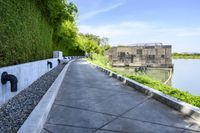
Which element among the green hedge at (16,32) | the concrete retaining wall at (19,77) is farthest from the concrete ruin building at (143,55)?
the concrete retaining wall at (19,77)

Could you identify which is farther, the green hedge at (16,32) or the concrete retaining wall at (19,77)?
the green hedge at (16,32)

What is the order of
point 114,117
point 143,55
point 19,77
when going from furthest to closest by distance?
point 143,55, point 19,77, point 114,117

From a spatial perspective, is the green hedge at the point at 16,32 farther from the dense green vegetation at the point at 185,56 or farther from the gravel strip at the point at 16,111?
the dense green vegetation at the point at 185,56

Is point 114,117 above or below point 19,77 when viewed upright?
below

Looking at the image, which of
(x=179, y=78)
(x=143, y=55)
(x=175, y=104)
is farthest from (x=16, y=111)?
(x=143, y=55)

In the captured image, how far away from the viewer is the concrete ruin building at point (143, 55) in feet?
246

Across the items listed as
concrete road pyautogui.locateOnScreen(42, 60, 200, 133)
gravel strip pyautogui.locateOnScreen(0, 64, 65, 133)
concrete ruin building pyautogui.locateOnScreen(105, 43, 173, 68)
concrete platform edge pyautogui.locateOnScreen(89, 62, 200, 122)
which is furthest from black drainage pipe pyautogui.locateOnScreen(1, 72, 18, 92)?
concrete ruin building pyautogui.locateOnScreen(105, 43, 173, 68)

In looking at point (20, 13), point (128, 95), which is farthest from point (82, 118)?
→ point (20, 13)

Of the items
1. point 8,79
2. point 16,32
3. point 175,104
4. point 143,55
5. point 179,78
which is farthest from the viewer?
point 143,55

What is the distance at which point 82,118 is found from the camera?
6254 millimetres

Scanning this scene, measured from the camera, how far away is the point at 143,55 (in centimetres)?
7731

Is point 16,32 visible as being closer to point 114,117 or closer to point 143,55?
point 114,117

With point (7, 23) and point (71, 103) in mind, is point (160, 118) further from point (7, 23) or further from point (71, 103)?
point (7, 23)

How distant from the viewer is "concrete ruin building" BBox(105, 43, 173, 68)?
2948 inches
